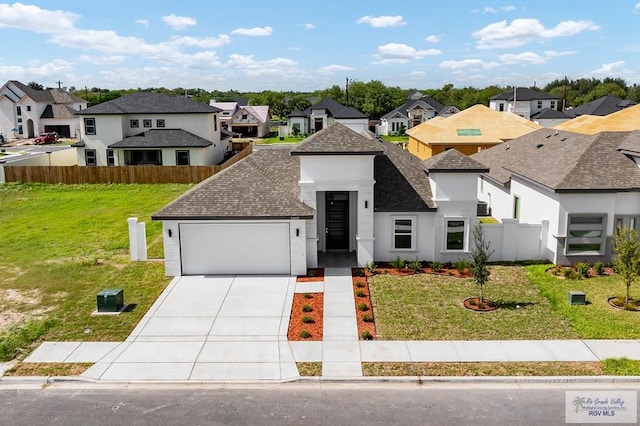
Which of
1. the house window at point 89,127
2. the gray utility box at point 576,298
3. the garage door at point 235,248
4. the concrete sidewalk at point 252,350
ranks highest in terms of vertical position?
the house window at point 89,127

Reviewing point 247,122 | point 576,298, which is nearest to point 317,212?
point 576,298

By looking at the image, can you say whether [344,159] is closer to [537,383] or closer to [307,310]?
[307,310]

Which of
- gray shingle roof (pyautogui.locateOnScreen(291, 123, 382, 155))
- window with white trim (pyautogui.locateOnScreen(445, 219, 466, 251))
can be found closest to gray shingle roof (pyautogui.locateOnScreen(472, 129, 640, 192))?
window with white trim (pyautogui.locateOnScreen(445, 219, 466, 251))

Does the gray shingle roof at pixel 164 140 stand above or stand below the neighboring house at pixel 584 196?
above

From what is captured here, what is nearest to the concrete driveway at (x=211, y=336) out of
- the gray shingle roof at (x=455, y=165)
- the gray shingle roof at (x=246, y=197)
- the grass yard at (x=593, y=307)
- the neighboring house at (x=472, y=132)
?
the gray shingle roof at (x=246, y=197)

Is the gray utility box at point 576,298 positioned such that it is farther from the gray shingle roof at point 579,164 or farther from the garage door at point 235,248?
the garage door at point 235,248

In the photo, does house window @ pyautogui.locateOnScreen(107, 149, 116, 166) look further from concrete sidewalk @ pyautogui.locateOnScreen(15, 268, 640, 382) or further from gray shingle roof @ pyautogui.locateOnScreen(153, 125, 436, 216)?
concrete sidewalk @ pyautogui.locateOnScreen(15, 268, 640, 382)

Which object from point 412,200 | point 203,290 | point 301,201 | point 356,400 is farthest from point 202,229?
point 356,400
